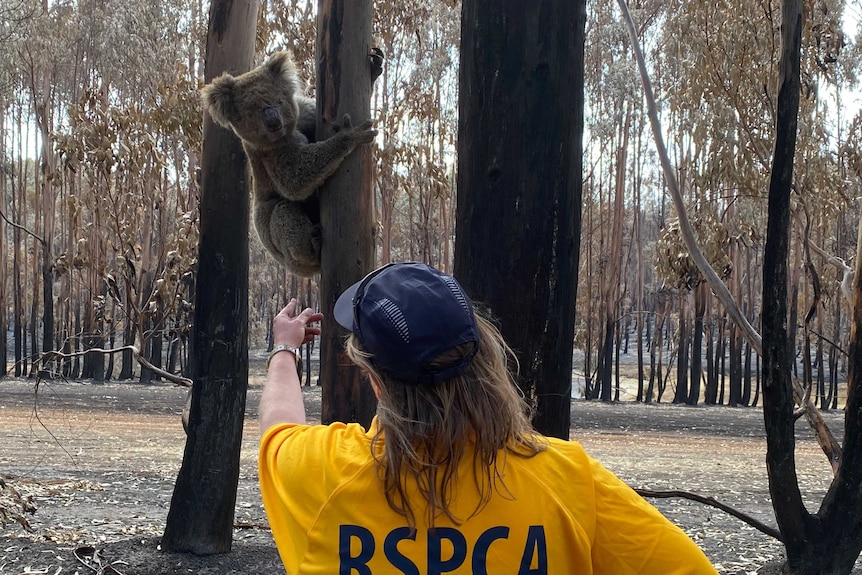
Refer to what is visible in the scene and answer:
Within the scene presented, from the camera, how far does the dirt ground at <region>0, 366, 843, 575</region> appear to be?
548cm

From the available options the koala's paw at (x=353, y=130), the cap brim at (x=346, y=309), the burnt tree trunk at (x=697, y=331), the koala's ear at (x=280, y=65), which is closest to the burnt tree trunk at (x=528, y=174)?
the cap brim at (x=346, y=309)

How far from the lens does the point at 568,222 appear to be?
183cm

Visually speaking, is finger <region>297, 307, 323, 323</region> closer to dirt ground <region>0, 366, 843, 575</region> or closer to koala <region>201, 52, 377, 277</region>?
koala <region>201, 52, 377, 277</region>

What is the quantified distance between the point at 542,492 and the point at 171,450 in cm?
1033

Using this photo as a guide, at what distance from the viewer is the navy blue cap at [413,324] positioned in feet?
4.05

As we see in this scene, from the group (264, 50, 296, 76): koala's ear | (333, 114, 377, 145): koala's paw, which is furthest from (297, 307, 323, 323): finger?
(264, 50, 296, 76): koala's ear

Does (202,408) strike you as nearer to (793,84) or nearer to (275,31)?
(793,84)

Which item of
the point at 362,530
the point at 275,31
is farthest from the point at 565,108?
the point at 275,31

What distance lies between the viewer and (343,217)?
266 cm

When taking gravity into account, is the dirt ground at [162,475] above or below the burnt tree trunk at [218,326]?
below

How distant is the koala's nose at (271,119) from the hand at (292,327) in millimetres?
2762

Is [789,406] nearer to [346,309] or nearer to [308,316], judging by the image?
[308,316]

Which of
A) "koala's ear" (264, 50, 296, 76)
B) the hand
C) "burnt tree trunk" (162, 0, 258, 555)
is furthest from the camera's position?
"burnt tree trunk" (162, 0, 258, 555)

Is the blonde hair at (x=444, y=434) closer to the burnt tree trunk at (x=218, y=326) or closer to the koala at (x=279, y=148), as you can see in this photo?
the koala at (x=279, y=148)
